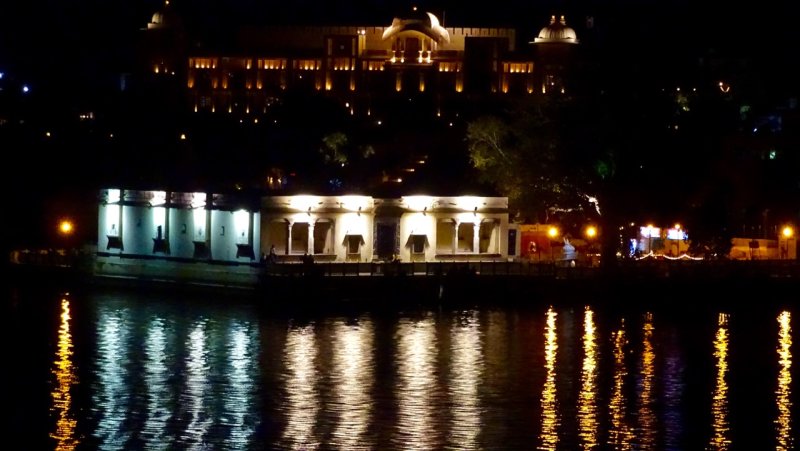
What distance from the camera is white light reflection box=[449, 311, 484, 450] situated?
2926 centimetres

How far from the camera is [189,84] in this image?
405ft

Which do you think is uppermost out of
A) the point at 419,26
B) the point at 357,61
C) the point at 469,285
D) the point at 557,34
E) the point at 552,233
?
the point at 419,26

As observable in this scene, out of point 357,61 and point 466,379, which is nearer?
point 466,379

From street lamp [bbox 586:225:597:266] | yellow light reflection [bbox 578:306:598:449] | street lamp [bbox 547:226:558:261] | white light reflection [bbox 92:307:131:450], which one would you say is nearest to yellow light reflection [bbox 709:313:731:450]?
yellow light reflection [bbox 578:306:598:449]

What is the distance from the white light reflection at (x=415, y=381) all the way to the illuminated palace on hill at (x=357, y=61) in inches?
2894

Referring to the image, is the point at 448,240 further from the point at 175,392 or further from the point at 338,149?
the point at 338,149

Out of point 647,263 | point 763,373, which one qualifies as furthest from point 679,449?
Answer: point 647,263

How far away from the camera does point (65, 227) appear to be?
63375 mm

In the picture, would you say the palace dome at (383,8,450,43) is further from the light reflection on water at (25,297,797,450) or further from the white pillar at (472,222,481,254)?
the light reflection on water at (25,297,797,450)

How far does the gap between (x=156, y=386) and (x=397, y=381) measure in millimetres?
5287

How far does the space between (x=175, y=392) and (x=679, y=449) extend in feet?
35.7

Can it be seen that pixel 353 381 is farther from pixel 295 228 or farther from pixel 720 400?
pixel 295 228

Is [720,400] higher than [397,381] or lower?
lower

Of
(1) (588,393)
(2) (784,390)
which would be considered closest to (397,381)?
(1) (588,393)
